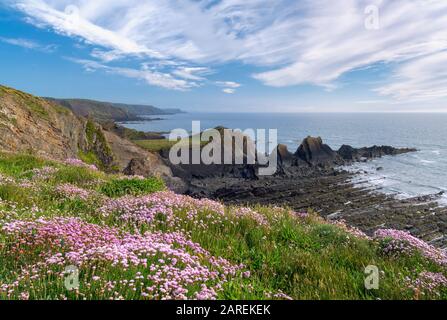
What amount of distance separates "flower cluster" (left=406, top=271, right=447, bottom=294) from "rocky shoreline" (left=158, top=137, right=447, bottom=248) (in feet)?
99.2

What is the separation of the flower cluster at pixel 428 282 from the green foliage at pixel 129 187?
7715mm

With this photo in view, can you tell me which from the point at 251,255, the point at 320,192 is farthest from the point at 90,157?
the point at 320,192

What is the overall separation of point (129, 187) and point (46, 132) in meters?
20.2

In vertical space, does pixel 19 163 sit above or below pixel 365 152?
below

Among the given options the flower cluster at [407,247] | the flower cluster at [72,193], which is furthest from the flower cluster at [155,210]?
the flower cluster at [407,247]

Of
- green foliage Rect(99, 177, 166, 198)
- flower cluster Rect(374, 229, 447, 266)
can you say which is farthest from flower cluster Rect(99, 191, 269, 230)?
flower cluster Rect(374, 229, 447, 266)

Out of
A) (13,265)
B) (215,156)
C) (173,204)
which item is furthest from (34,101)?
(215,156)

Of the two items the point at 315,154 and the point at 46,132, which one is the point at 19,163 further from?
the point at 315,154

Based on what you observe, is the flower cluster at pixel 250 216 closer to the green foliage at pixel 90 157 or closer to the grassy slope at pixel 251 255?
the grassy slope at pixel 251 255

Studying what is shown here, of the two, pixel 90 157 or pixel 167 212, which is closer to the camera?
pixel 167 212

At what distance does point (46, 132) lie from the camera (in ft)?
87.5

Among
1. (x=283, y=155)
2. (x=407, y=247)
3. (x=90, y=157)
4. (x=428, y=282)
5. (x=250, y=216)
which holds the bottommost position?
(x=428, y=282)

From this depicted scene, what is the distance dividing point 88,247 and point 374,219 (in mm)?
38299

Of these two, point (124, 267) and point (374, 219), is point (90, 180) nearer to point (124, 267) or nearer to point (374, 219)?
point (124, 267)
